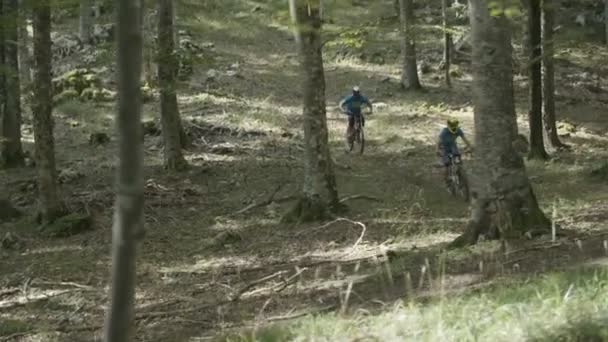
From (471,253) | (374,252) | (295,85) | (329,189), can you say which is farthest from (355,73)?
(471,253)

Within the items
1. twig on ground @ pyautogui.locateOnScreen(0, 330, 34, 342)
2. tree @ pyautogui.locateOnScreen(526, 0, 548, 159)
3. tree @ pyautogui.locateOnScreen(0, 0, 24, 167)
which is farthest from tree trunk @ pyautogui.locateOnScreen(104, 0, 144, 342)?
tree @ pyautogui.locateOnScreen(0, 0, 24, 167)

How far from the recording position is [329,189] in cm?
1380

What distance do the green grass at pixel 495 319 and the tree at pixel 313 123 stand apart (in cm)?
708

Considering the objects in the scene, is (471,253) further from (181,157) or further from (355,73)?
(355,73)

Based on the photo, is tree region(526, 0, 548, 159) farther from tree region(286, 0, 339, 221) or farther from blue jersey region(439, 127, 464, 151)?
tree region(286, 0, 339, 221)

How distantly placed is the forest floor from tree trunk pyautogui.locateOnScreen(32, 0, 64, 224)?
657mm

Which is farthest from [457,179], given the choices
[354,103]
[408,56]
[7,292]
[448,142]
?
[408,56]

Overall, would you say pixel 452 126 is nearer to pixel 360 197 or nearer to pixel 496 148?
pixel 360 197

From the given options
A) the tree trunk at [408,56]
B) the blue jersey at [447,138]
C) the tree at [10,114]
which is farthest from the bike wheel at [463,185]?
the tree trunk at [408,56]

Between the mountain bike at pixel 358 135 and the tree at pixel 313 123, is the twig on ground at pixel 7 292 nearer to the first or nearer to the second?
the tree at pixel 313 123

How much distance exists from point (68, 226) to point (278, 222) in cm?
408

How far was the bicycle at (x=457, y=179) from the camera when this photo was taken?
15.6 m

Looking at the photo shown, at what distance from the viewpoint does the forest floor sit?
818 centimetres

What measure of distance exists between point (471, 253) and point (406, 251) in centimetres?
192
